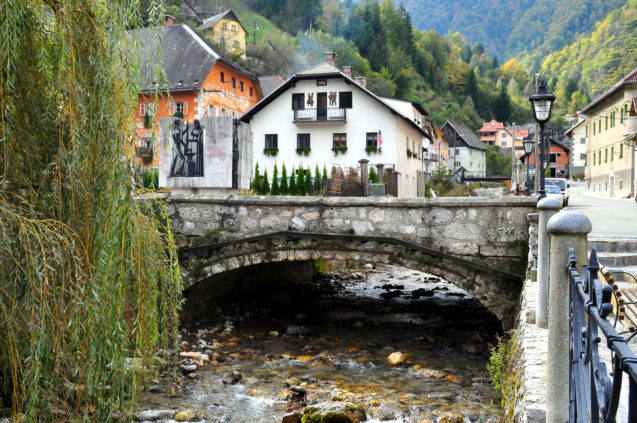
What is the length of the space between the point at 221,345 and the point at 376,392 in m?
3.81

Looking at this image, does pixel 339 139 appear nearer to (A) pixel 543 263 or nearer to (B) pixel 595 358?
(A) pixel 543 263

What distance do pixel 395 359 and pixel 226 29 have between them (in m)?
64.3

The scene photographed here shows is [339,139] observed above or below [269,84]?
below

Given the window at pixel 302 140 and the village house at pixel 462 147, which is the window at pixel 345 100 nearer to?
the window at pixel 302 140

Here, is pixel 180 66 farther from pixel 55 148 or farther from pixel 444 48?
pixel 444 48

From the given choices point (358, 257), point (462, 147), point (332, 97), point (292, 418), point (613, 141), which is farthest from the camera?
point (462, 147)

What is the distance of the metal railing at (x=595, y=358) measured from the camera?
136 cm

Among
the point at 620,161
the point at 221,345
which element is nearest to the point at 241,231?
the point at 221,345

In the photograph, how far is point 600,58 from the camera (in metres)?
73.9

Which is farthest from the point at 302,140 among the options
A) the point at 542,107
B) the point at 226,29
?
the point at 226,29

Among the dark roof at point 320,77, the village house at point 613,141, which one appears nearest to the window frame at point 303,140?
the dark roof at point 320,77

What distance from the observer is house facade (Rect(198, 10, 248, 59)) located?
6531 centimetres

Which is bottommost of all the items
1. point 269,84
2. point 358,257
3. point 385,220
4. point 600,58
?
point 358,257

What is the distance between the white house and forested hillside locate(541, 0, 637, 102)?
1510cm
